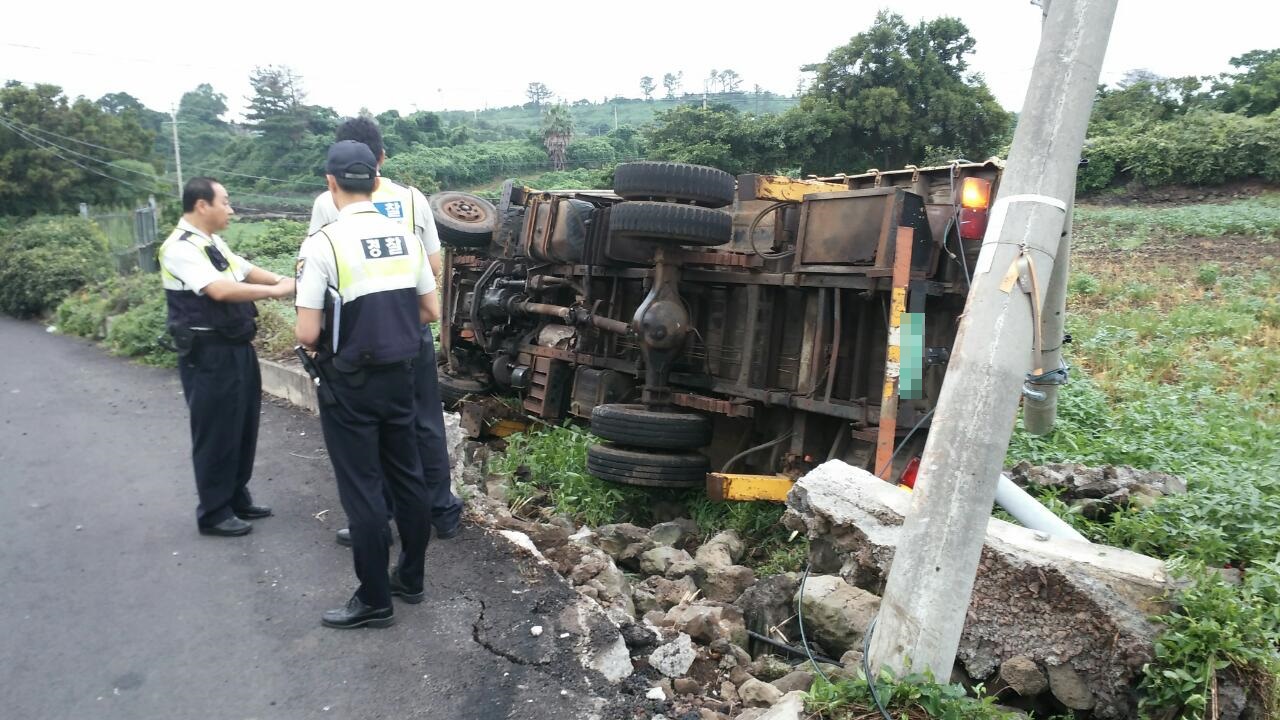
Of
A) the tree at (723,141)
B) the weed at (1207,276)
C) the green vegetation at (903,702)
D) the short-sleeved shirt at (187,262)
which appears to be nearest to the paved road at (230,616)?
the green vegetation at (903,702)

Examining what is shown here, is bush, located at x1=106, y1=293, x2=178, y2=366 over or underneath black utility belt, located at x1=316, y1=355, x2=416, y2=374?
underneath

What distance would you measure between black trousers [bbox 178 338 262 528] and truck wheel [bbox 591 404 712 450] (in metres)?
2.27

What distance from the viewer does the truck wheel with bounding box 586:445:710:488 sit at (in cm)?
577

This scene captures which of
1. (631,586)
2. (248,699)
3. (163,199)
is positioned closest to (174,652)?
(248,699)

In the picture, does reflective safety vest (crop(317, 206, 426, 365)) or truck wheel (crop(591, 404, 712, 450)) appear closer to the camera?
reflective safety vest (crop(317, 206, 426, 365))

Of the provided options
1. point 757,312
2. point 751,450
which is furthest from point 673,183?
point 751,450

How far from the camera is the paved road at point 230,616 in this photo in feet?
10.5

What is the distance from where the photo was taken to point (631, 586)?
14.4ft

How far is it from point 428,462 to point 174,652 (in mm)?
1410

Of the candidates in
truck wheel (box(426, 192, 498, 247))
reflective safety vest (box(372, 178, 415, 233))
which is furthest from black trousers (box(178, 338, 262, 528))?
truck wheel (box(426, 192, 498, 247))

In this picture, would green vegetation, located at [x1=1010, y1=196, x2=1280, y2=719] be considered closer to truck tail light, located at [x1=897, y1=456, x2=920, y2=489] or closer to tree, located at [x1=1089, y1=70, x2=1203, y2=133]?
truck tail light, located at [x1=897, y1=456, x2=920, y2=489]

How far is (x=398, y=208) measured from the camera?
434 centimetres

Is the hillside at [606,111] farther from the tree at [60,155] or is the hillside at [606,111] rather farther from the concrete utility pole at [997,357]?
the concrete utility pole at [997,357]

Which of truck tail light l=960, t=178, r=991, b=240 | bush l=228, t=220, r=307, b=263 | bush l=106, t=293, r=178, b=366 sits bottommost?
bush l=228, t=220, r=307, b=263
